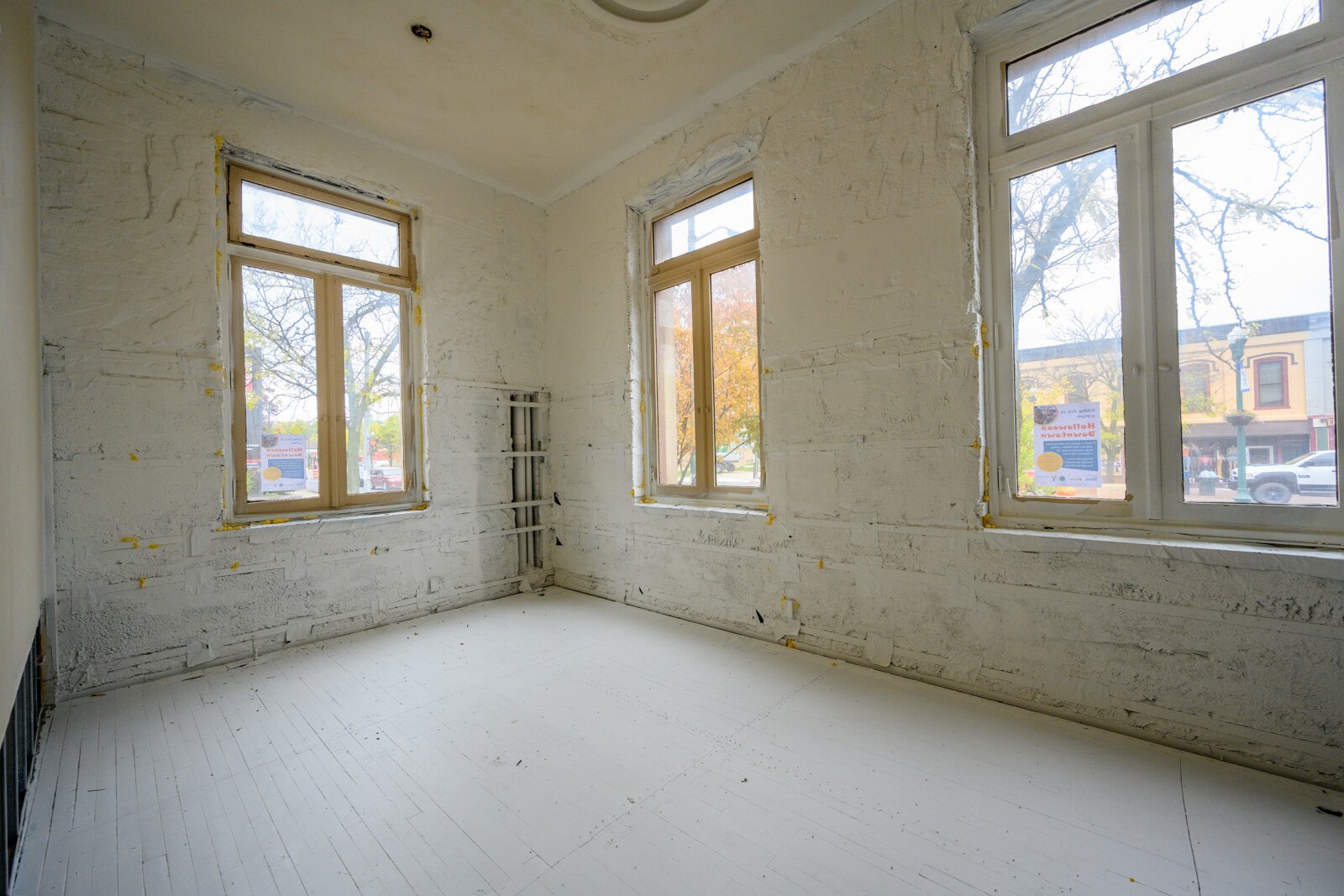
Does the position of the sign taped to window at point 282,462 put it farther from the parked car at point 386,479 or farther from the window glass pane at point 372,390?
the parked car at point 386,479

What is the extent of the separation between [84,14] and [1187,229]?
479 cm

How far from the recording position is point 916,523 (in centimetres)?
250

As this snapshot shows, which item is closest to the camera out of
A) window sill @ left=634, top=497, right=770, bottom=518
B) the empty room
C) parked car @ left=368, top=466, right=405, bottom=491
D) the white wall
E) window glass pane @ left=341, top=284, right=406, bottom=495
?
the white wall

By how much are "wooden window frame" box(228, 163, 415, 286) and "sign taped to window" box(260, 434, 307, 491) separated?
1.10 meters


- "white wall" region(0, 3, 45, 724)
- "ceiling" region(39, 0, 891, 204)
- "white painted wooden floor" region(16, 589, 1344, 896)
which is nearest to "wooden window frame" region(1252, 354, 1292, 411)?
"white painted wooden floor" region(16, 589, 1344, 896)

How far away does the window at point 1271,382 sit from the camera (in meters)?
1.82

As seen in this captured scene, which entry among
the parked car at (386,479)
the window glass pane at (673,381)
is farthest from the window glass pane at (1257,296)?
the parked car at (386,479)

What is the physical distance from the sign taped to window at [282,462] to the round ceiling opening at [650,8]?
2.85 meters

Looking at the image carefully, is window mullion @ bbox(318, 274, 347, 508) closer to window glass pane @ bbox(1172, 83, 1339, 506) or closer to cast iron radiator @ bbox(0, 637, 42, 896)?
cast iron radiator @ bbox(0, 637, 42, 896)

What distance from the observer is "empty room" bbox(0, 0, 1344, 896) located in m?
1.63

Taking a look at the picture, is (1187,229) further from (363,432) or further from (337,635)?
(337,635)

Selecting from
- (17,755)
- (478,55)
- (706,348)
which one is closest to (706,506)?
(706,348)

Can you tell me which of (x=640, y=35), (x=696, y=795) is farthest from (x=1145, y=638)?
(x=640, y=35)

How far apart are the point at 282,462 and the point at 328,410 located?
39 cm
